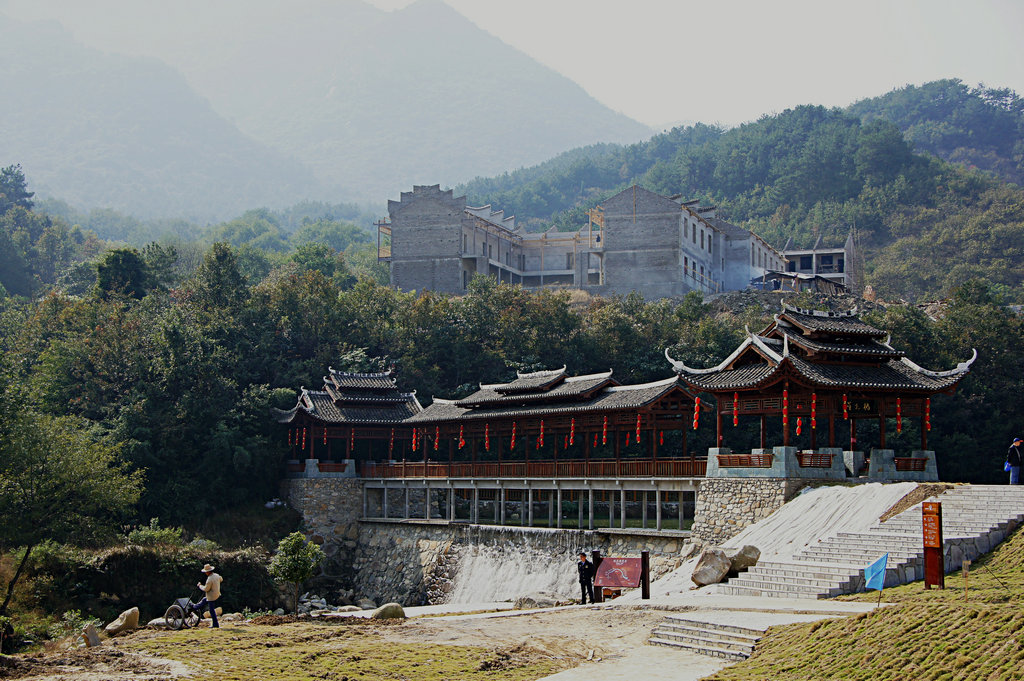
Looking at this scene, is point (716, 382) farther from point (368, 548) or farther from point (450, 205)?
point (450, 205)

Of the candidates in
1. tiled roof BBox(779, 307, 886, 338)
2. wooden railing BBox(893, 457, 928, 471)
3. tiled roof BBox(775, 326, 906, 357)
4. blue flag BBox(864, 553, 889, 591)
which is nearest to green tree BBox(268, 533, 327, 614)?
tiled roof BBox(775, 326, 906, 357)

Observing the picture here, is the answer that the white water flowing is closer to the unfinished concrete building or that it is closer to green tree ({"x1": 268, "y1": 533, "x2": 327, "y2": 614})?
green tree ({"x1": 268, "y1": 533, "x2": 327, "y2": 614})

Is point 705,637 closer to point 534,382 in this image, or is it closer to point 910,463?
point 910,463

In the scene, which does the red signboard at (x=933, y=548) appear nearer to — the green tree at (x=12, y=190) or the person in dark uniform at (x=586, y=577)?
the person in dark uniform at (x=586, y=577)

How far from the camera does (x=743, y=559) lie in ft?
77.7

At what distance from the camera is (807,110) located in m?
131

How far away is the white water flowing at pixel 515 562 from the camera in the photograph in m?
32.4

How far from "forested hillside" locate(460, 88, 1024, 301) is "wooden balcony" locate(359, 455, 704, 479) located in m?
58.9

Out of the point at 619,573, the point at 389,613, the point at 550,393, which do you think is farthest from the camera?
the point at 550,393

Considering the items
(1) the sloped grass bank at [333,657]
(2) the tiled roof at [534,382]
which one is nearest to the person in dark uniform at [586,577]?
(1) the sloped grass bank at [333,657]

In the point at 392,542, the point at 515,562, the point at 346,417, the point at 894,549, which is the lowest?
the point at 392,542

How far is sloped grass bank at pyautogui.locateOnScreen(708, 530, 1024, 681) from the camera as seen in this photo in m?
13.7

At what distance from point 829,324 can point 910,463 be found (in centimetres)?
456

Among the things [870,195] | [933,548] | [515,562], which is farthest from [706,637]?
[870,195]
